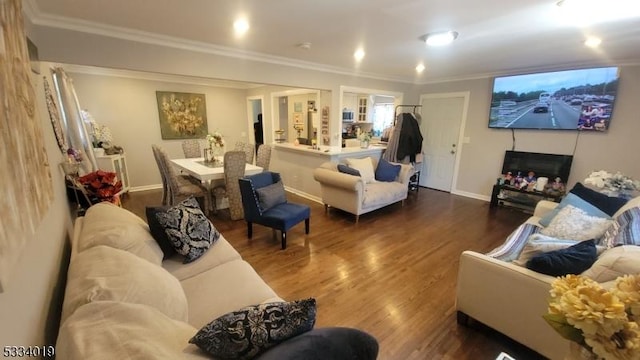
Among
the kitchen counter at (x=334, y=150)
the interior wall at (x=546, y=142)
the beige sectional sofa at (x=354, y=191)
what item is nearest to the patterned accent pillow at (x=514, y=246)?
the beige sectional sofa at (x=354, y=191)

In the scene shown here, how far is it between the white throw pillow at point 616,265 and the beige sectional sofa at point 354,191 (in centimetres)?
247

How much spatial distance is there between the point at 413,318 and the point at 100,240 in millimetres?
2126

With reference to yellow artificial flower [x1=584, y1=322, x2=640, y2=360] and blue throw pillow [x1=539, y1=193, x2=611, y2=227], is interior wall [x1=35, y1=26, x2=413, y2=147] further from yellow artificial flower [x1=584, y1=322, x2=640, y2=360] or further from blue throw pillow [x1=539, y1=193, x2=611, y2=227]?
yellow artificial flower [x1=584, y1=322, x2=640, y2=360]

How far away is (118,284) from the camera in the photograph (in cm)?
103

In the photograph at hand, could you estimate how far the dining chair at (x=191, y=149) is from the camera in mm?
5320

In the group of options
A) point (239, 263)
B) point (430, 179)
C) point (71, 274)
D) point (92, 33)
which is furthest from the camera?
point (430, 179)

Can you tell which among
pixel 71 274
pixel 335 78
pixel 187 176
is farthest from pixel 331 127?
pixel 71 274

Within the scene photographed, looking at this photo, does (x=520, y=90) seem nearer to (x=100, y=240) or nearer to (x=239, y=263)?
(x=239, y=263)

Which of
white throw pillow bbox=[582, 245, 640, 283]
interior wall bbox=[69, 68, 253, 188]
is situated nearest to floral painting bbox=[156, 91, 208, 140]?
interior wall bbox=[69, 68, 253, 188]

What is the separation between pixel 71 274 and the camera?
3.75 ft

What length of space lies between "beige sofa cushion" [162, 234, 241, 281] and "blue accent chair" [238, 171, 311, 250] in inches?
35.3

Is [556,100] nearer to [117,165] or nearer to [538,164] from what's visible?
[538,164]

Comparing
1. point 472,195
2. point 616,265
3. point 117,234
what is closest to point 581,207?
point 616,265

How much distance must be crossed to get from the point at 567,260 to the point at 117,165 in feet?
20.1
